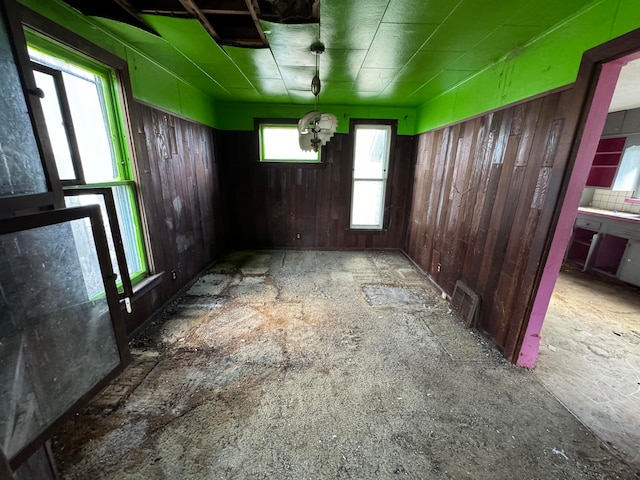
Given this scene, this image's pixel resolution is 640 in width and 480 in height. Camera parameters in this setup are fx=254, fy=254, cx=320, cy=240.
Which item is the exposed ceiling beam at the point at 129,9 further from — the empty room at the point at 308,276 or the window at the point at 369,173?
the window at the point at 369,173

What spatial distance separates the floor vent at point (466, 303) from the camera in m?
2.51

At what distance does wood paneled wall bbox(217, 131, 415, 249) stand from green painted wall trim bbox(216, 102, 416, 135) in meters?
0.18

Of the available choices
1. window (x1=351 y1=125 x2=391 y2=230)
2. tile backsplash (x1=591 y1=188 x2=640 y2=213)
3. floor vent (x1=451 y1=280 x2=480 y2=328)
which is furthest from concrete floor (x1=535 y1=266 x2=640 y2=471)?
window (x1=351 y1=125 x2=391 y2=230)

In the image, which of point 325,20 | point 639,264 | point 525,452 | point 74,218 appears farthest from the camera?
point 639,264

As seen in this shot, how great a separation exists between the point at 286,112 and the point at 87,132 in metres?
3.00

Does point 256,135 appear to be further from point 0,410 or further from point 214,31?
point 0,410

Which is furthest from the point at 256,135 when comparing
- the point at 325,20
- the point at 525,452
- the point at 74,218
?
the point at 525,452

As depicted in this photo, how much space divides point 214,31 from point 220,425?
2641 mm

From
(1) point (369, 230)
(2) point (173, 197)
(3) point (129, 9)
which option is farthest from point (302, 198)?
(3) point (129, 9)

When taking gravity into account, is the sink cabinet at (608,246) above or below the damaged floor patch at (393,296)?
above

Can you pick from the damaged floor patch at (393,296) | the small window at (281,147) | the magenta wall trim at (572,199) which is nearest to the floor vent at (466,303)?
the damaged floor patch at (393,296)

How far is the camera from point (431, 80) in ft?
9.62

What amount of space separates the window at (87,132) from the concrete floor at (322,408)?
92 cm

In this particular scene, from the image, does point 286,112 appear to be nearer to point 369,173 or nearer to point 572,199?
point 369,173
